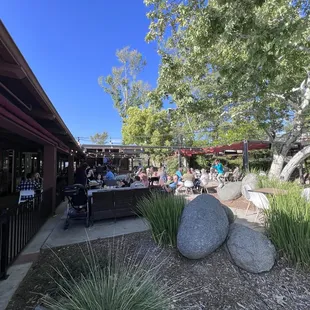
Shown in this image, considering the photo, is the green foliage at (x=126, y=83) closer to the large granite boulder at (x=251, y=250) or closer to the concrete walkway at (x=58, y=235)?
the concrete walkway at (x=58, y=235)

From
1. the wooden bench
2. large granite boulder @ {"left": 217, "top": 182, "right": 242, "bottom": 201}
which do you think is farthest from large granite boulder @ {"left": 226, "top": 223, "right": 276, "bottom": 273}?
large granite boulder @ {"left": 217, "top": 182, "right": 242, "bottom": 201}

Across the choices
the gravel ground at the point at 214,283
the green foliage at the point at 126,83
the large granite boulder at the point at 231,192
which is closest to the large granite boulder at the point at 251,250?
the gravel ground at the point at 214,283

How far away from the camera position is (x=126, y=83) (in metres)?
32.9

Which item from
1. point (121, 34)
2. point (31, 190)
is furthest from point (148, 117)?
point (31, 190)

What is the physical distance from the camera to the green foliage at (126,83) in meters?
31.7

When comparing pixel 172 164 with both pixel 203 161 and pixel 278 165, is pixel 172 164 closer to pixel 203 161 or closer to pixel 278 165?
pixel 203 161

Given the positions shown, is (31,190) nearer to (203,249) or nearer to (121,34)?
(203,249)

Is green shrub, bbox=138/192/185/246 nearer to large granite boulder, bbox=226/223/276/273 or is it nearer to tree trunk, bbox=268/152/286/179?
large granite boulder, bbox=226/223/276/273

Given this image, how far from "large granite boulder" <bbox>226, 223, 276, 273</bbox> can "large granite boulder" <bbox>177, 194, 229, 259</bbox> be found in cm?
18

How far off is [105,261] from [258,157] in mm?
17519

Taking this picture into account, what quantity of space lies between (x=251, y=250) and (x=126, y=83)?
3266 cm

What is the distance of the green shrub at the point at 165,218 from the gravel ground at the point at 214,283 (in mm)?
191

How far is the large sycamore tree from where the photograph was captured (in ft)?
12.3

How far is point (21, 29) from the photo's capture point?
7828 millimetres
